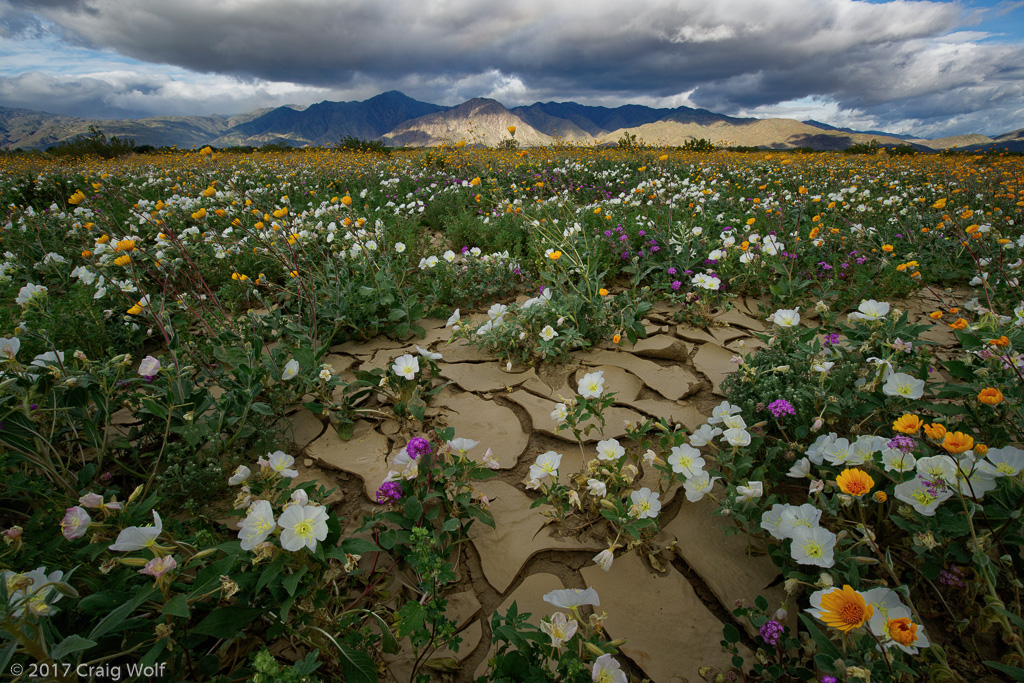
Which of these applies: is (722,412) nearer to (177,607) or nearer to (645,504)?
(645,504)

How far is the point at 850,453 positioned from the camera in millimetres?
1406

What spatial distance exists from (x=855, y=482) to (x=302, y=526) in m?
1.52

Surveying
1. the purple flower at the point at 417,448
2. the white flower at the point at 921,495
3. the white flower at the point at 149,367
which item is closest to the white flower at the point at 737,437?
the white flower at the point at 921,495

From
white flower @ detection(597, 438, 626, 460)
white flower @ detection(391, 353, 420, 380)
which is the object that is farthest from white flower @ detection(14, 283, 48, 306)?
white flower @ detection(597, 438, 626, 460)

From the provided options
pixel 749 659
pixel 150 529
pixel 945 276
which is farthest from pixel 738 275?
pixel 150 529

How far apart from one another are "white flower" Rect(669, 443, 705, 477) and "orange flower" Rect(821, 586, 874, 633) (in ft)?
2.17

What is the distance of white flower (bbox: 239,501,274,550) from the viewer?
1.12 meters

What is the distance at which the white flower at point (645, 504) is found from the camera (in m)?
1.55

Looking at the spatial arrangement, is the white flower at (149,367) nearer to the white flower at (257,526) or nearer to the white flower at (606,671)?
the white flower at (257,526)

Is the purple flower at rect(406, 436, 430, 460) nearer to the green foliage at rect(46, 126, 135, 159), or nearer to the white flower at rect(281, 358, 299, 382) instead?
the white flower at rect(281, 358, 299, 382)

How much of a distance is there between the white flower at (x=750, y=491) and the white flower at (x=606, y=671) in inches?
27.8

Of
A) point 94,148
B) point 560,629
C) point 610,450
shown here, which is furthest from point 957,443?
point 94,148

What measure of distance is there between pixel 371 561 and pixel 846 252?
15.5ft

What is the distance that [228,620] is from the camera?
1126 millimetres
